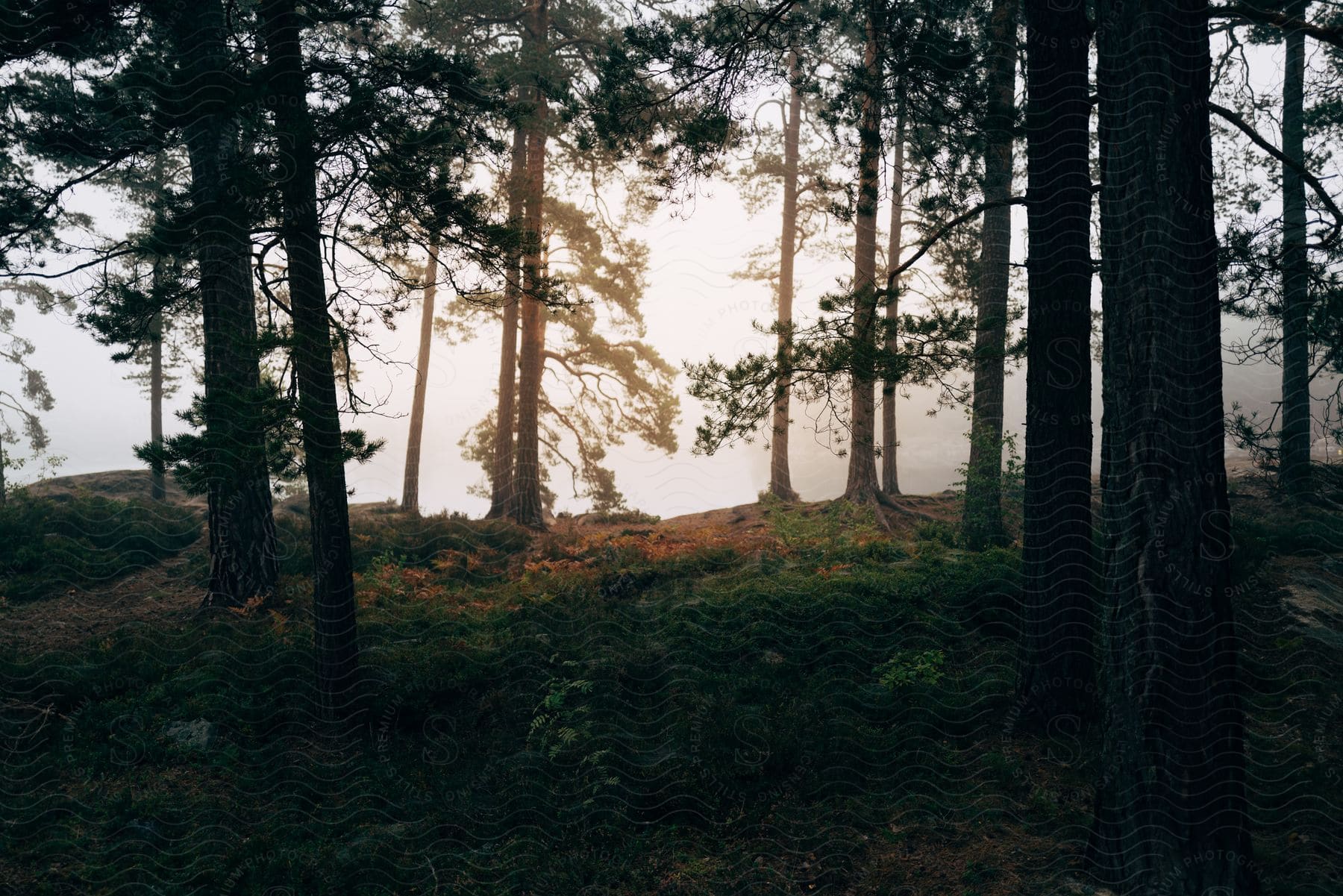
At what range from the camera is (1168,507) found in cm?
402

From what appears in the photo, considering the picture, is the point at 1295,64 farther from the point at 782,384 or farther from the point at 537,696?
the point at 537,696

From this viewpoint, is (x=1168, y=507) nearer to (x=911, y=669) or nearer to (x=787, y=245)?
(x=911, y=669)

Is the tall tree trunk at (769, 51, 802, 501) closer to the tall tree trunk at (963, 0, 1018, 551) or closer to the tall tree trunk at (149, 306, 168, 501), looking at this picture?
the tall tree trunk at (963, 0, 1018, 551)

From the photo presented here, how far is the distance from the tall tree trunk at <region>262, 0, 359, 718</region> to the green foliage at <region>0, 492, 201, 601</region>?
6.42 m

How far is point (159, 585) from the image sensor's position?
35.7ft

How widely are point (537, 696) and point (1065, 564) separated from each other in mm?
4886

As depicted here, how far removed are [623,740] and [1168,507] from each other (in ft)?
14.5

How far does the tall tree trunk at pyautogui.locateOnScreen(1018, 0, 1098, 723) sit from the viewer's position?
5707 mm

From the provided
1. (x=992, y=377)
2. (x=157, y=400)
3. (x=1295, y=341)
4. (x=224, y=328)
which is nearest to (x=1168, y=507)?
(x=992, y=377)

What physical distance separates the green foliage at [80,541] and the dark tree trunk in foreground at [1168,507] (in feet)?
43.1

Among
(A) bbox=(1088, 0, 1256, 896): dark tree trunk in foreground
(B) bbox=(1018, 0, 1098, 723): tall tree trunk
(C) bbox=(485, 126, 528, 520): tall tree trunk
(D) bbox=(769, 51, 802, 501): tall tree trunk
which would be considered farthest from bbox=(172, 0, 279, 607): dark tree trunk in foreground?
(D) bbox=(769, 51, 802, 501): tall tree trunk

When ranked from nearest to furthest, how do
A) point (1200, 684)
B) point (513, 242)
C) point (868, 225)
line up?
point (1200, 684) → point (513, 242) → point (868, 225)

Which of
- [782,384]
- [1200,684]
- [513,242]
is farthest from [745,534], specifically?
[1200,684]

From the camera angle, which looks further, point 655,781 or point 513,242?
point 513,242
